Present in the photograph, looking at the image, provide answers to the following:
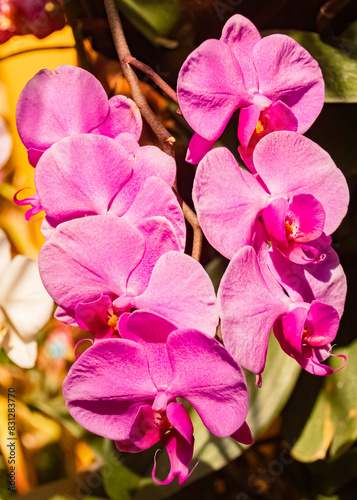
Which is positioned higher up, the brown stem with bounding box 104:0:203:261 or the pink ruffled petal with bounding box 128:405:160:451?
the brown stem with bounding box 104:0:203:261

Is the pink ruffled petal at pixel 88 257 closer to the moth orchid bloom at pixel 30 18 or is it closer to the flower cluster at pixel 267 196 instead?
the flower cluster at pixel 267 196

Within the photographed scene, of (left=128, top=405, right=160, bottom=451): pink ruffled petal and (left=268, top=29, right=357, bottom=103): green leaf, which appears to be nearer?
(left=128, top=405, right=160, bottom=451): pink ruffled petal

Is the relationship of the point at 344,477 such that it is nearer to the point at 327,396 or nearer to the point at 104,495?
the point at 327,396

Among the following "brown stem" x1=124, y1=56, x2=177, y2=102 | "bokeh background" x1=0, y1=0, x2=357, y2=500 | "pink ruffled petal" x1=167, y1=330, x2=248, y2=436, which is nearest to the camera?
"pink ruffled petal" x1=167, y1=330, x2=248, y2=436

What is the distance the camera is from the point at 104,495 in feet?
1.97

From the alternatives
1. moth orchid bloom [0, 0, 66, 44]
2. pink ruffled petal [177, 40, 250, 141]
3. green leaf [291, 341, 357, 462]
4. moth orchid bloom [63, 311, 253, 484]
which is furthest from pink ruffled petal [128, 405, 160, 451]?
moth orchid bloom [0, 0, 66, 44]

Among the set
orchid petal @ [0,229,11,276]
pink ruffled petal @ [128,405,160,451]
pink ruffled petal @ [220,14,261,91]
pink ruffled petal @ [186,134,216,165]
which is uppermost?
pink ruffled petal @ [220,14,261,91]

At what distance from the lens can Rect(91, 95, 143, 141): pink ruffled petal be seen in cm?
45

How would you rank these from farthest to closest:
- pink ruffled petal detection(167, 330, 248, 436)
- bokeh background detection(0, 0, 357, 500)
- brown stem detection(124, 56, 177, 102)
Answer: bokeh background detection(0, 0, 357, 500) → brown stem detection(124, 56, 177, 102) → pink ruffled petal detection(167, 330, 248, 436)

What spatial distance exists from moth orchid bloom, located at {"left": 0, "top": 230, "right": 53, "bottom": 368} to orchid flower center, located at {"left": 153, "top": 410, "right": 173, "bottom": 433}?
0.23 meters

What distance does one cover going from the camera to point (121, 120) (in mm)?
458

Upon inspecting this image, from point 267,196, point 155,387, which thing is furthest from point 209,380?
point 267,196

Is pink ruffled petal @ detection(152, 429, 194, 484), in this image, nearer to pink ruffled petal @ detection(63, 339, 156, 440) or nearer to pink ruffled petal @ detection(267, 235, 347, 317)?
pink ruffled petal @ detection(63, 339, 156, 440)

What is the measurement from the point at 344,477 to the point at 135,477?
0.90 ft
